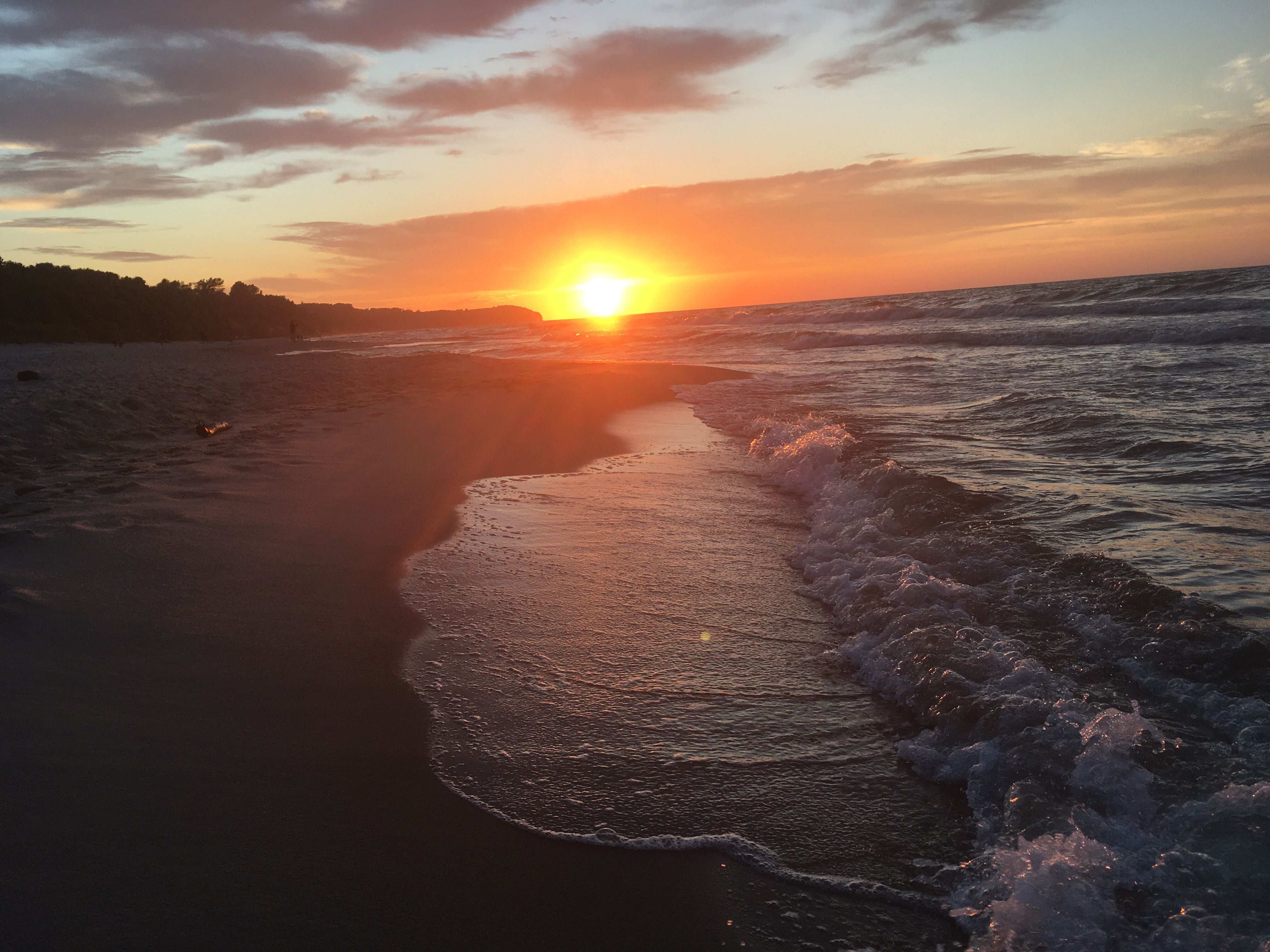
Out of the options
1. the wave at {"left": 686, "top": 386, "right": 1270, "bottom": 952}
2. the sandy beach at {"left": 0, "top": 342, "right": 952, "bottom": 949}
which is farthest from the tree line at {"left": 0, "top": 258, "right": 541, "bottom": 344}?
the wave at {"left": 686, "top": 386, "right": 1270, "bottom": 952}

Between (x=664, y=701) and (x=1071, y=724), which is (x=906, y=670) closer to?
(x=1071, y=724)

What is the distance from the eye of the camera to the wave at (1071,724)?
218cm

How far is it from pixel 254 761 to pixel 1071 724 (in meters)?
3.27

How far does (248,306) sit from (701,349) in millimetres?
58490

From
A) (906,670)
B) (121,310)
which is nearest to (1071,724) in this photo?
(906,670)

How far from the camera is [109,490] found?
675 centimetres

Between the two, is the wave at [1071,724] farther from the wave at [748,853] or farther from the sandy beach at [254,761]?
the sandy beach at [254,761]

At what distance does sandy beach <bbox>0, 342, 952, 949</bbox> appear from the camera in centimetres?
221

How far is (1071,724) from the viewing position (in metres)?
2.97

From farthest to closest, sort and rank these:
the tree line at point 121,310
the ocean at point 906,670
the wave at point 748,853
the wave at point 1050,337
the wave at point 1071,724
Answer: the tree line at point 121,310
the wave at point 1050,337
the ocean at point 906,670
the wave at point 748,853
the wave at point 1071,724

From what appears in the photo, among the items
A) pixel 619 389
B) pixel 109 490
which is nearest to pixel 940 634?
pixel 109 490

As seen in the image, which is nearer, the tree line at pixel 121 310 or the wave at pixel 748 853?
the wave at pixel 748 853

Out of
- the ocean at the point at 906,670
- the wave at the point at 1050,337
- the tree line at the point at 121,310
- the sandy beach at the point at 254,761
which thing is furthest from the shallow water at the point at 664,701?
the tree line at the point at 121,310

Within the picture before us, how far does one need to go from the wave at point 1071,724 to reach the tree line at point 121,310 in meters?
46.1
